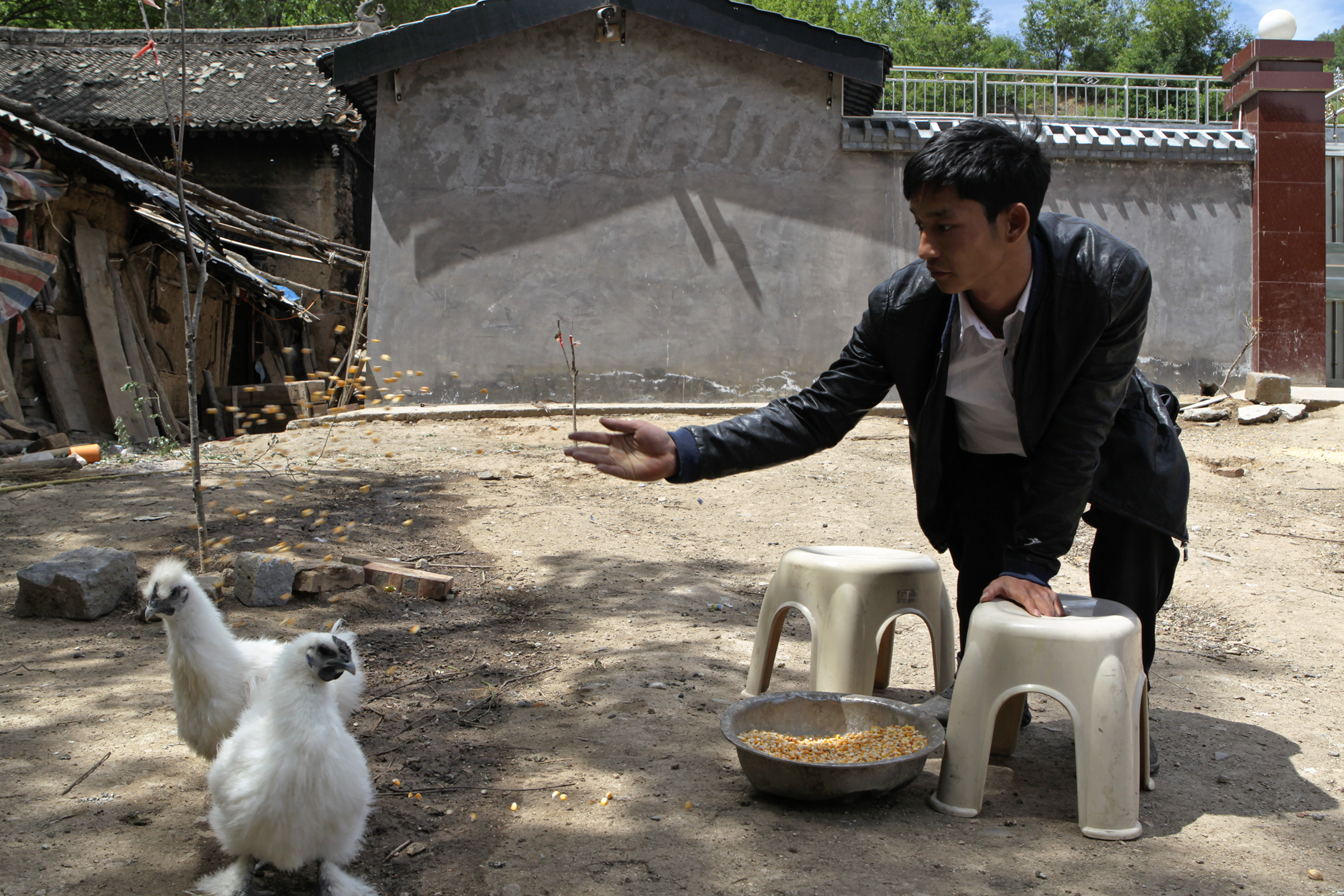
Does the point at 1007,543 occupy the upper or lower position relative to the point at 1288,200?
lower

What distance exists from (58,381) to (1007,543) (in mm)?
9780

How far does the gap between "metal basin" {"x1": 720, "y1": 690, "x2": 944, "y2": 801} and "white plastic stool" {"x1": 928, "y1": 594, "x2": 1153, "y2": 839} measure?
131 millimetres

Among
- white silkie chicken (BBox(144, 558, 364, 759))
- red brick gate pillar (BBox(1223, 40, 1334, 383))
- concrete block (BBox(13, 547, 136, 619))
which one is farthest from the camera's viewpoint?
red brick gate pillar (BBox(1223, 40, 1334, 383))

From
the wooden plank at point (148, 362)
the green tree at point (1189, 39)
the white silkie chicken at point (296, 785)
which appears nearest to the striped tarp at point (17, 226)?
the wooden plank at point (148, 362)

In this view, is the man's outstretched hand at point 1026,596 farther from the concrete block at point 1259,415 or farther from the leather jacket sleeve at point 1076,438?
the concrete block at point 1259,415

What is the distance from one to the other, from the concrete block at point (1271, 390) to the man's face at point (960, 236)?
10.6m

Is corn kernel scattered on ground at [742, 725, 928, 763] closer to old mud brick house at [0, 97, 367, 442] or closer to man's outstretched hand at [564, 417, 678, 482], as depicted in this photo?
man's outstretched hand at [564, 417, 678, 482]

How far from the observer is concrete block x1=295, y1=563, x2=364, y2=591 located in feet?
15.1

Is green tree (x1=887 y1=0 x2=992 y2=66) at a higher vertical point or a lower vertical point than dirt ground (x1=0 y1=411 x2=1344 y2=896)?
higher

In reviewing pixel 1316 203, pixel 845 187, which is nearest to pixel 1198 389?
pixel 1316 203

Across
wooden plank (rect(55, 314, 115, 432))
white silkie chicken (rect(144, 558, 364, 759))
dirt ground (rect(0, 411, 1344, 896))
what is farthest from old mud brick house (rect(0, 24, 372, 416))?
white silkie chicken (rect(144, 558, 364, 759))

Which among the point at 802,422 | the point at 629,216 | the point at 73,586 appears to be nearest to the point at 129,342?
the point at 629,216

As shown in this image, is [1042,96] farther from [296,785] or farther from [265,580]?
[296,785]

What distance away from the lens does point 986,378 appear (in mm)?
2852
